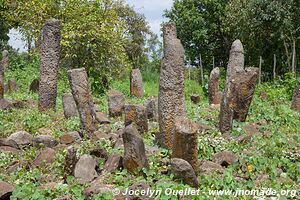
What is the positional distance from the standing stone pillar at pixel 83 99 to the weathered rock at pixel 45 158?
212 cm

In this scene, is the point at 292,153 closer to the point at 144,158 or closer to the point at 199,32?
the point at 144,158

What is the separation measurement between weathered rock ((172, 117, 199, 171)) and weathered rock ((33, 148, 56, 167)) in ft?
7.30

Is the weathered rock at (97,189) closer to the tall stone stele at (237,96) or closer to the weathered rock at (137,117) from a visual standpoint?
the weathered rock at (137,117)

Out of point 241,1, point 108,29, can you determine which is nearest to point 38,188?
point 108,29

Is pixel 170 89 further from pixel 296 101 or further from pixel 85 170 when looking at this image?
pixel 296 101

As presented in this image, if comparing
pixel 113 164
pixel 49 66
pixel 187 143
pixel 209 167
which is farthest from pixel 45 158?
pixel 49 66

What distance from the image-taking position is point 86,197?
5.99 meters

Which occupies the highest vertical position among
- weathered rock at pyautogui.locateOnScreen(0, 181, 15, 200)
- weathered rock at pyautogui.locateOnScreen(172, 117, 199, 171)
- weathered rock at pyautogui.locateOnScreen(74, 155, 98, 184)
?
weathered rock at pyautogui.locateOnScreen(172, 117, 199, 171)

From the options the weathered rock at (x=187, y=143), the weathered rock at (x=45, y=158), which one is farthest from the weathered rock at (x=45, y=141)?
the weathered rock at (x=187, y=143)

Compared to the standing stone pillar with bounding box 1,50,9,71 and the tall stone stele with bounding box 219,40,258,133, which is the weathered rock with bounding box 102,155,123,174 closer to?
the tall stone stele with bounding box 219,40,258,133

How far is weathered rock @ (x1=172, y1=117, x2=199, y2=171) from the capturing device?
6.72 meters

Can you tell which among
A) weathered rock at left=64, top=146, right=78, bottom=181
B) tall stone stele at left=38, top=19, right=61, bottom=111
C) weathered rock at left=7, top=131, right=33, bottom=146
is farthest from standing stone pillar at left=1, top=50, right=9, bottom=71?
weathered rock at left=64, top=146, right=78, bottom=181

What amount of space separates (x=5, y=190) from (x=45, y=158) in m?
1.48

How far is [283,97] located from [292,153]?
9912 mm
